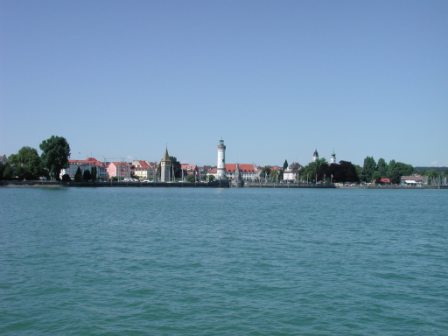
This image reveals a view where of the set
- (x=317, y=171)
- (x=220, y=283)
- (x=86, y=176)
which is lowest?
(x=220, y=283)

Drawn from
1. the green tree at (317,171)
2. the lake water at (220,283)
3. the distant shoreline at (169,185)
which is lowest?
the lake water at (220,283)

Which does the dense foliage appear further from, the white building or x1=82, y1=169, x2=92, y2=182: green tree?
x1=82, y1=169, x2=92, y2=182: green tree

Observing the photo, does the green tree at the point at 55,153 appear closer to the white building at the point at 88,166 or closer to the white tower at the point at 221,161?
the white building at the point at 88,166

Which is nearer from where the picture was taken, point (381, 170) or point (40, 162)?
point (40, 162)

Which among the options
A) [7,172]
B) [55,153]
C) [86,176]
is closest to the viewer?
[55,153]

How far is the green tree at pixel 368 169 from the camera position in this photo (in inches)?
7121

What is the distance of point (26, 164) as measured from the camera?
107 m

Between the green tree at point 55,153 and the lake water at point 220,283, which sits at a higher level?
the green tree at point 55,153

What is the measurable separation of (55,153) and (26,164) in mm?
9185

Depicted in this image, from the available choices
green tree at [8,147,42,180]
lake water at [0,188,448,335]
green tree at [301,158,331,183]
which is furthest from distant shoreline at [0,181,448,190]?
lake water at [0,188,448,335]

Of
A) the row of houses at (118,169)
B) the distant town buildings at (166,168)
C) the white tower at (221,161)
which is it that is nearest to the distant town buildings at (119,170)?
the row of houses at (118,169)

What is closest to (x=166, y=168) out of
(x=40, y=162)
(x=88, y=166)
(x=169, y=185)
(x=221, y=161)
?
(x=169, y=185)

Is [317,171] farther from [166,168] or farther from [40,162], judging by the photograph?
[40,162]

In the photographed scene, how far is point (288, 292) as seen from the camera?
14891 millimetres
